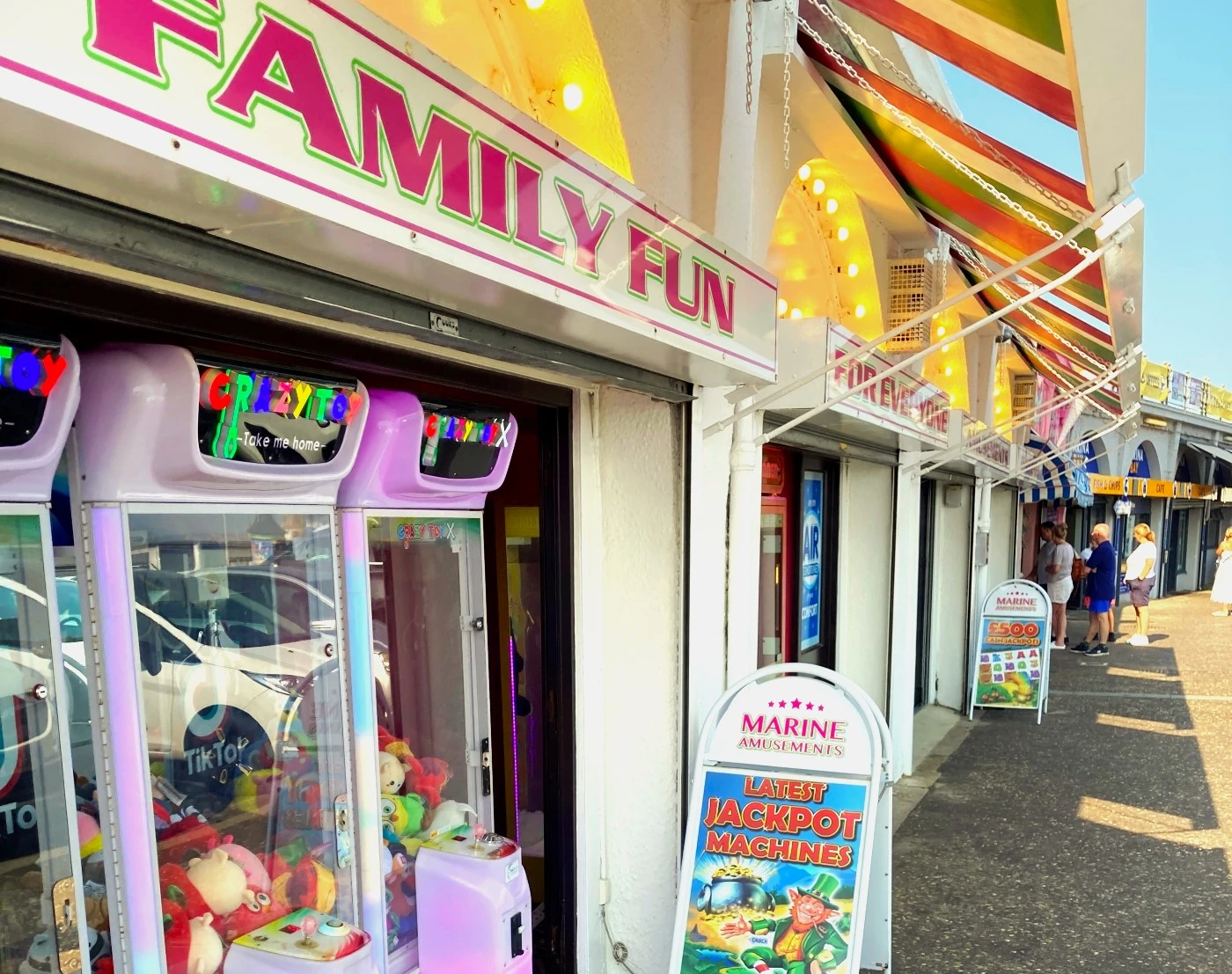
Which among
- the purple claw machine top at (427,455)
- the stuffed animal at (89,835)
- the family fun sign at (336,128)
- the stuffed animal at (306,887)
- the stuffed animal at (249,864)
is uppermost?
the family fun sign at (336,128)

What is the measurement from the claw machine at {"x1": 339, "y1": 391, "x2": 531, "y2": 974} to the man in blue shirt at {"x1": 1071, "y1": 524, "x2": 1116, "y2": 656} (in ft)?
35.7

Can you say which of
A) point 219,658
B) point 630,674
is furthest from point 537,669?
point 219,658

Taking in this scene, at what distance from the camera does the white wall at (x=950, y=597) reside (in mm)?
9414

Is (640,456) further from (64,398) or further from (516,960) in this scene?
(64,398)

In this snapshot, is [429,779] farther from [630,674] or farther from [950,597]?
[950,597]

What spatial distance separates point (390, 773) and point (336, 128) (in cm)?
220

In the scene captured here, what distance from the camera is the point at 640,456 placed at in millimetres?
3551

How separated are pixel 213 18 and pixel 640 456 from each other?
2.51 meters

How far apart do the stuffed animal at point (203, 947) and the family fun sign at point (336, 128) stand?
1.71m

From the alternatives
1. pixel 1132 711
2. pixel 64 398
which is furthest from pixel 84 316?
pixel 1132 711

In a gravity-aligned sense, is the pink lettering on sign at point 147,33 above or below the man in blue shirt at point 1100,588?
above

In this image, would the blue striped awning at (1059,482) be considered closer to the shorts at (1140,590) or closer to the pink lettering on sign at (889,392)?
the shorts at (1140,590)

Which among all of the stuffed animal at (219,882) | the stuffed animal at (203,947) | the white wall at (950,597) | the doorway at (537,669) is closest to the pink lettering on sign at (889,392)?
the doorway at (537,669)

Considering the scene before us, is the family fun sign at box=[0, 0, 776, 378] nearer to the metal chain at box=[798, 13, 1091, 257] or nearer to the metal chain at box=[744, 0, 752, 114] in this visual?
the metal chain at box=[744, 0, 752, 114]
